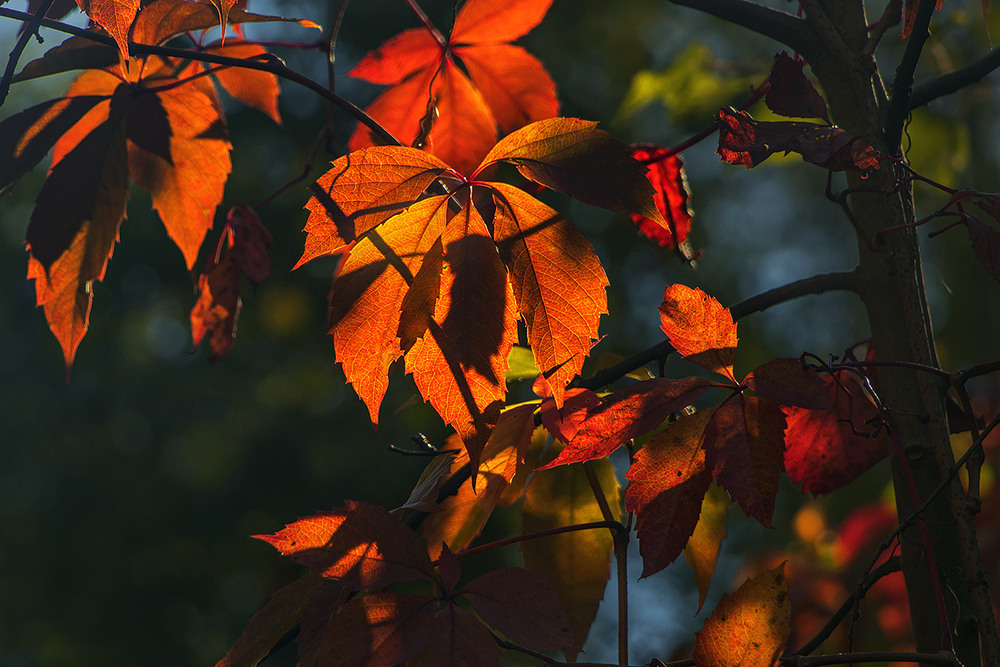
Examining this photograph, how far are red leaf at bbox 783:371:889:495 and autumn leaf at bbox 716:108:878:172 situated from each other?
0.18 metres

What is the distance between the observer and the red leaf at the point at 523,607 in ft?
1.20

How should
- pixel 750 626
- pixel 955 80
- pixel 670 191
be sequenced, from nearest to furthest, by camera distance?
1. pixel 750 626
2. pixel 955 80
3. pixel 670 191

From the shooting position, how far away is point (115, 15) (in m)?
0.42

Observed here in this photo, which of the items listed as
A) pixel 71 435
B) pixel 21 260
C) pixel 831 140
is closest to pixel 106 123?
pixel 831 140

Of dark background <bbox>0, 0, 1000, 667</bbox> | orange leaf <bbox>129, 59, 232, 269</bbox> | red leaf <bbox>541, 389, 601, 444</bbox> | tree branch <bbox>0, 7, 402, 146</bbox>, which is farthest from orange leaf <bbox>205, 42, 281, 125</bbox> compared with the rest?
dark background <bbox>0, 0, 1000, 667</bbox>

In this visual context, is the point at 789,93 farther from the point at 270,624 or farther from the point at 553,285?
the point at 270,624

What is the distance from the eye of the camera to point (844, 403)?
1.73 feet

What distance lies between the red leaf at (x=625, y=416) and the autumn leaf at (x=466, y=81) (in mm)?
327

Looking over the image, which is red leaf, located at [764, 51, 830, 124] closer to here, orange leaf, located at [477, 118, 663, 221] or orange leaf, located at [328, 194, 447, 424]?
orange leaf, located at [477, 118, 663, 221]

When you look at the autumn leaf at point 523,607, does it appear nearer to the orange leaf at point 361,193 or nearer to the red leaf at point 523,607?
the red leaf at point 523,607

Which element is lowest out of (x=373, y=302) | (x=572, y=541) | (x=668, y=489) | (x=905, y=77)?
(x=572, y=541)

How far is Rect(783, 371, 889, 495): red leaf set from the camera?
52cm

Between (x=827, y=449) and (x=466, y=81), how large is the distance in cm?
45

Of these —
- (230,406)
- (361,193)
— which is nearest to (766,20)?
(361,193)
